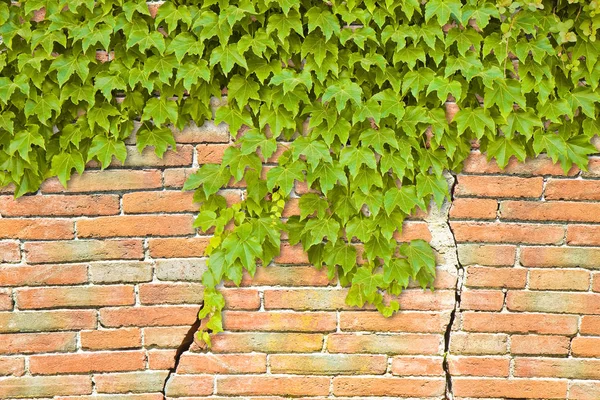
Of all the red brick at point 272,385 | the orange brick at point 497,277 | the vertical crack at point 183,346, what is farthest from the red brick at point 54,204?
the orange brick at point 497,277

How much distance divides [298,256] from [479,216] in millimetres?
696

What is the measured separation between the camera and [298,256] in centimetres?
215

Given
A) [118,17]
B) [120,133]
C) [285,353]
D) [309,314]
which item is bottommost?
[285,353]

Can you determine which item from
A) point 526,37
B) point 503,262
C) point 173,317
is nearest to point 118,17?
point 173,317

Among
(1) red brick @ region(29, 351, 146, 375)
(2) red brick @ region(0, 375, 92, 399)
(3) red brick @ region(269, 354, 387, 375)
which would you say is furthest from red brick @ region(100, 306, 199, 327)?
(3) red brick @ region(269, 354, 387, 375)

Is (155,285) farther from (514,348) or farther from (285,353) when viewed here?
(514,348)

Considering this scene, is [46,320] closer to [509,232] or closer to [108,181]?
[108,181]

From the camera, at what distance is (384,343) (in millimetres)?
2199

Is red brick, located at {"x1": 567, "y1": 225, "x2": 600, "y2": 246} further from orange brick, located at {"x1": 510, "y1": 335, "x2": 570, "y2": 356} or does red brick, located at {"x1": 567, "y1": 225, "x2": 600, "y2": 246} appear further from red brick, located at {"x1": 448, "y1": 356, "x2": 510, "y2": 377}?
red brick, located at {"x1": 448, "y1": 356, "x2": 510, "y2": 377}

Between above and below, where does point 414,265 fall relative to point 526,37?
below

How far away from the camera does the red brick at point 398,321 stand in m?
2.18

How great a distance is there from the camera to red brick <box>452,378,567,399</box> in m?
2.21

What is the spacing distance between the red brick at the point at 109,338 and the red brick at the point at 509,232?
1.28 metres

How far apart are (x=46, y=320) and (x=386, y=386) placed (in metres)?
1.33
